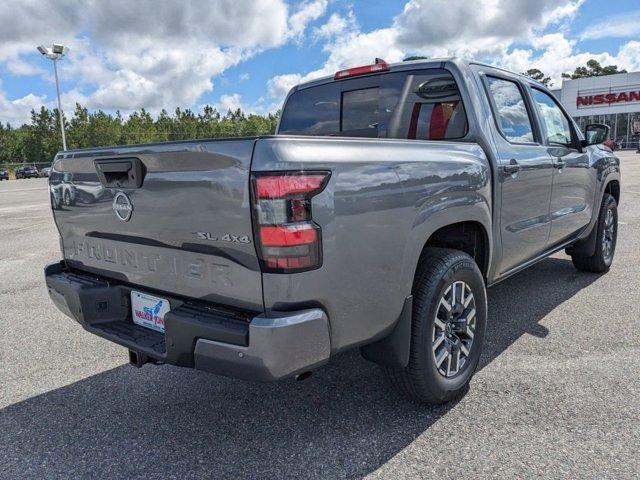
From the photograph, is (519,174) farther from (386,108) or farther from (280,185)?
(280,185)

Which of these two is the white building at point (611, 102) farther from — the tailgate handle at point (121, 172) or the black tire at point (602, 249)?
the tailgate handle at point (121, 172)

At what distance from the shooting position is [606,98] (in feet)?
166

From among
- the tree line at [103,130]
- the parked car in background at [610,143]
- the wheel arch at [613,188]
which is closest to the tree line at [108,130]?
the tree line at [103,130]

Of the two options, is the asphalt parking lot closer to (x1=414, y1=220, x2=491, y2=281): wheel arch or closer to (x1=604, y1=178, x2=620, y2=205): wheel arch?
(x1=414, y1=220, x2=491, y2=281): wheel arch

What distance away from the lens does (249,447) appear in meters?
2.52

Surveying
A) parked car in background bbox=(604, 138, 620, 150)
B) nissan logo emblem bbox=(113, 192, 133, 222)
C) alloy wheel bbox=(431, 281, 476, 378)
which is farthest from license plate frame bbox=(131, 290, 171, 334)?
parked car in background bbox=(604, 138, 620, 150)

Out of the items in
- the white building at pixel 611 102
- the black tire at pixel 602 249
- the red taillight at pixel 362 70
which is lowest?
the black tire at pixel 602 249

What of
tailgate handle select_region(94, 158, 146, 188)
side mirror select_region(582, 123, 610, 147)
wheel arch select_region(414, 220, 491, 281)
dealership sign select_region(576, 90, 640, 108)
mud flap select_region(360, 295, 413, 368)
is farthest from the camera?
dealership sign select_region(576, 90, 640, 108)

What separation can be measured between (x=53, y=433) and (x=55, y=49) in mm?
45197

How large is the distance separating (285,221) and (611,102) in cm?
5811

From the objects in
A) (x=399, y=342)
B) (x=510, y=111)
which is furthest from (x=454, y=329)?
(x=510, y=111)

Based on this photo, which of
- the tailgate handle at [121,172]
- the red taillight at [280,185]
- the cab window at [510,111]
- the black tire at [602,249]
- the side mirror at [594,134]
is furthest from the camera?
the black tire at [602,249]

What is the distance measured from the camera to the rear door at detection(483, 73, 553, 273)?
3.37m

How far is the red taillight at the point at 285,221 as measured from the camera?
193 cm
